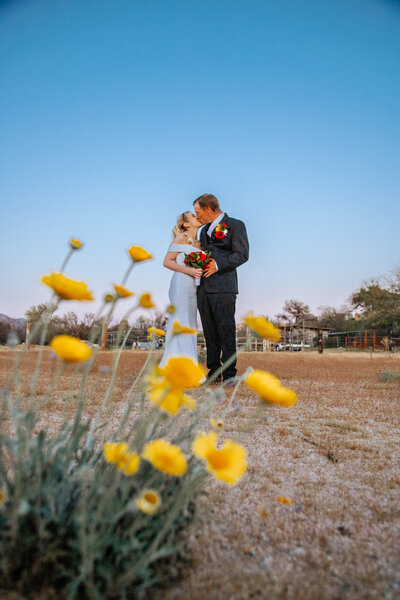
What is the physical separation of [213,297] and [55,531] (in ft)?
11.7

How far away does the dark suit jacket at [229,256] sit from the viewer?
4246mm

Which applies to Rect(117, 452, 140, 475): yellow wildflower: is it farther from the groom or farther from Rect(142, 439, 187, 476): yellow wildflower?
the groom

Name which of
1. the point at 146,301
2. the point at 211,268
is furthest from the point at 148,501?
Result: the point at 211,268

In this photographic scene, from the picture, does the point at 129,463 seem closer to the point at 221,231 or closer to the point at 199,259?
the point at 199,259

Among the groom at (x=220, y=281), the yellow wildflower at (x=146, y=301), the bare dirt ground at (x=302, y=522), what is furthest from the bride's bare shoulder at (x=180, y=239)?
the yellow wildflower at (x=146, y=301)

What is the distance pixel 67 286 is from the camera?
828 millimetres

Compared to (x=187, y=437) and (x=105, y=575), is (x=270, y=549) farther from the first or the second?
(x=105, y=575)

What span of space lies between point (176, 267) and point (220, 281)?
0.54 m

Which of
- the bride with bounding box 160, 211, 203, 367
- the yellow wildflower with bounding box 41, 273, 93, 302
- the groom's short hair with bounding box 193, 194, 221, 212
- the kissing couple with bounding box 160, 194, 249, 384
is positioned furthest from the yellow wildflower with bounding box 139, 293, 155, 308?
the groom's short hair with bounding box 193, 194, 221, 212

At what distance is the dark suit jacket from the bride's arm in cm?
15

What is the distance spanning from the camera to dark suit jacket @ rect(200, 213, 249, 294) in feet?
13.9

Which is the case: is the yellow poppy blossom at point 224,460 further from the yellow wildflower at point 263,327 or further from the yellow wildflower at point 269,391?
the yellow wildflower at point 263,327

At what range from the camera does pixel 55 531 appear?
2.50 feet

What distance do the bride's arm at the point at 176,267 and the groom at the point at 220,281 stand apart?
0.09 metres
